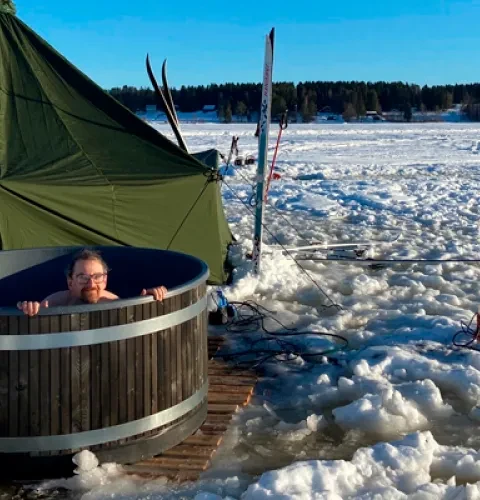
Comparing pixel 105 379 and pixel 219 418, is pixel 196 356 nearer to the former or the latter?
pixel 219 418

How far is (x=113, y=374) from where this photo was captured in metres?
4.01

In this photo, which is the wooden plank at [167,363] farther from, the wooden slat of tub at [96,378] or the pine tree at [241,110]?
the pine tree at [241,110]

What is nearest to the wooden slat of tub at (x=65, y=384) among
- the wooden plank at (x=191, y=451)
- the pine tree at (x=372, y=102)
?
the wooden plank at (x=191, y=451)

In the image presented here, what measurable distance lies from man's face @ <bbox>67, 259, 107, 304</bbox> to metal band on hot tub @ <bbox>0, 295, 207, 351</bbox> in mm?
403

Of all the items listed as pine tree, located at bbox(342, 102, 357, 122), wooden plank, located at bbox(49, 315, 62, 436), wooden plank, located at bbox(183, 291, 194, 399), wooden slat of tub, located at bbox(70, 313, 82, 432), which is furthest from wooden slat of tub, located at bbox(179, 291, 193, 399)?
pine tree, located at bbox(342, 102, 357, 122)

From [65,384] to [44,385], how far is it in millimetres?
109

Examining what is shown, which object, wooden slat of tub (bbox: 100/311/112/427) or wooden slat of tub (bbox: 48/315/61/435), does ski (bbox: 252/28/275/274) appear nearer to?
wooden slat of tub (bbox: 100/311/112/427)

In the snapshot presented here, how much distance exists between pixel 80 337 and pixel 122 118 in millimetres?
4645

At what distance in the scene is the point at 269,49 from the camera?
7777 mm

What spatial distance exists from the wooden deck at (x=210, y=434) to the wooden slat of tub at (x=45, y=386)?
0.55m

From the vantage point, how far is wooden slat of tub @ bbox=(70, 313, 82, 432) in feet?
12.6

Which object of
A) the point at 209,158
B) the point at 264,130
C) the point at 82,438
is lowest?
the point at 82,438

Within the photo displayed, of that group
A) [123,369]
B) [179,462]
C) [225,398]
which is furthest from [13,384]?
[225,398]

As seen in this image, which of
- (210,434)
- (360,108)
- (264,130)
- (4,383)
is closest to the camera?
(4,383)
